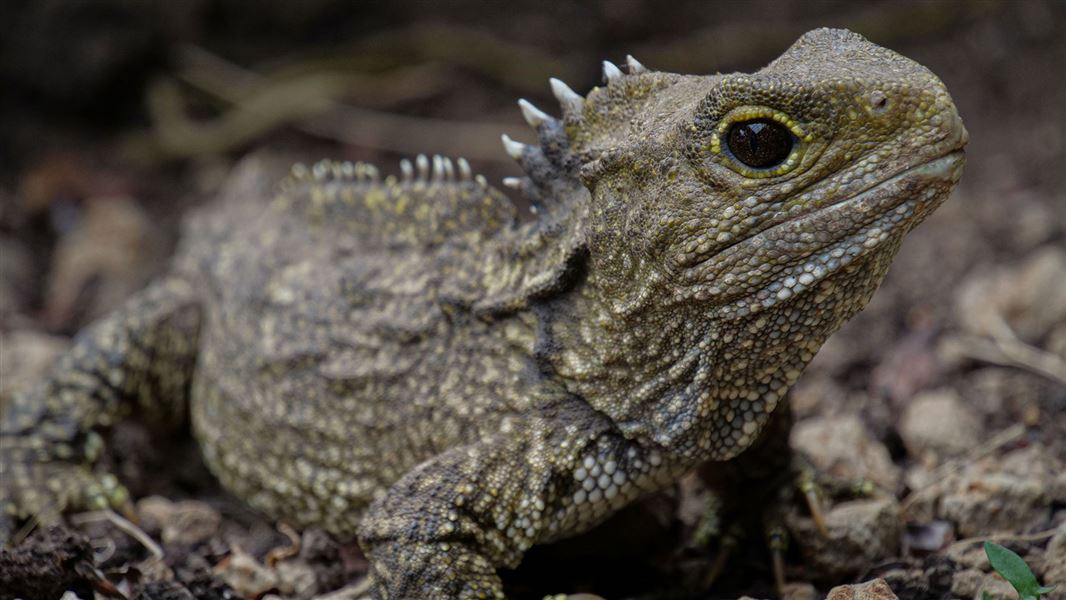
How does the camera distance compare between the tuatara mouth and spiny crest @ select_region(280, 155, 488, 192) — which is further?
spiny crest @ select_region(280, 155, 488, 192)

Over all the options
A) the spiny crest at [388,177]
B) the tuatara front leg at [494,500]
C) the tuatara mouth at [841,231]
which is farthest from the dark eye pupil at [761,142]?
the spiny crest at [388,177]

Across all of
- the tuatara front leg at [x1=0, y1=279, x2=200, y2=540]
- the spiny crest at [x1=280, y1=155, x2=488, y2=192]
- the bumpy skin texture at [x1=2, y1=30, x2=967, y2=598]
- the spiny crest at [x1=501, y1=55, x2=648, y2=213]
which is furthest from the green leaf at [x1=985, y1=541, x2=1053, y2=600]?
the tuatara front leg at [x1=0, y1=279, x2=200, y2=540]

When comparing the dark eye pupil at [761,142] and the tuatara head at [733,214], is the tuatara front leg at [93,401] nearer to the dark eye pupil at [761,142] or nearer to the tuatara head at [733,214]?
the tuatara head at [733,214]

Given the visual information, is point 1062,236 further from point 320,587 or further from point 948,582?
point 320,587

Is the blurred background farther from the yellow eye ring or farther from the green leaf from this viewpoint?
the yellow eye ring

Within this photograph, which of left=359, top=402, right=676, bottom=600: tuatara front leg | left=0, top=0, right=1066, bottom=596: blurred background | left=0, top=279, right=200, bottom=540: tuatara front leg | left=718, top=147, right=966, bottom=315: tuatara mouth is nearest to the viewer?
left=718, top=147, right=966, bottom=315: tuatara mouth

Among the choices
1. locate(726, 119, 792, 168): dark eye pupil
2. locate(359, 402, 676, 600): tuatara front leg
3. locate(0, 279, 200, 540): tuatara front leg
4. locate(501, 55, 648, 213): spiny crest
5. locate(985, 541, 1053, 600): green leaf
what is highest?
locate(501, 55, 648, 213): spiny crest

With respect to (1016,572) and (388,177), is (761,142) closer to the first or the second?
(1016,572)

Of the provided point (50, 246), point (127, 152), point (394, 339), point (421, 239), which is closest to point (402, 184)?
point (421, 239)
